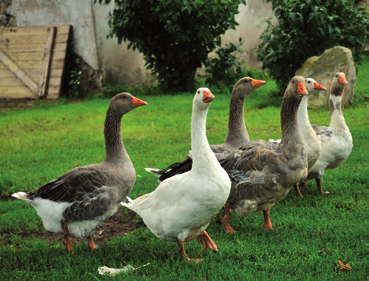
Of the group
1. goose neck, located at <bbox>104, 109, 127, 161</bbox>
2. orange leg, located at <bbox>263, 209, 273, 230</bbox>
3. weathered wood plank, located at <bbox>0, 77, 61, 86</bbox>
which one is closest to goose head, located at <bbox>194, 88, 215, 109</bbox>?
goose neck, located at <bbox>104, 109, 127, 161</bbox>

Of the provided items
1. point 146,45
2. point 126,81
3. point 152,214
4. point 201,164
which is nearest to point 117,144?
point 152,214

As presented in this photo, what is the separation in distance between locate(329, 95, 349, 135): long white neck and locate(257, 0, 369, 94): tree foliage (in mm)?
4824

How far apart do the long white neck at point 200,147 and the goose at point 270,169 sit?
114 centimetres

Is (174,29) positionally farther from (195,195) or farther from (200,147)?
(195,195)

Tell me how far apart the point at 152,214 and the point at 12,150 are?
588 centimetres

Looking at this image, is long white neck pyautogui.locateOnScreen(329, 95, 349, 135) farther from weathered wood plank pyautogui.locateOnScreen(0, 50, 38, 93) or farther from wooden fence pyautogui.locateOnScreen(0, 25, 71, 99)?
weathered wood plank pyautogui.locateOnScreen(0, 50, 38, 93)

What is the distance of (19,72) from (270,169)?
36.7 ft

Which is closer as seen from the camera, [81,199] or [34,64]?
[81,199]

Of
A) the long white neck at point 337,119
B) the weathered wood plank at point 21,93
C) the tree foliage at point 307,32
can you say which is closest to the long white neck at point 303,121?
the long white neck at point 337,119

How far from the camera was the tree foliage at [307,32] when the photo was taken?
11.0m

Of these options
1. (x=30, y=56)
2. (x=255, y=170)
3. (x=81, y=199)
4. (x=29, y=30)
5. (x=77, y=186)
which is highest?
(x=29, y=30)

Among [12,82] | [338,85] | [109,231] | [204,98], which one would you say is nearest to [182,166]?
[109,231]

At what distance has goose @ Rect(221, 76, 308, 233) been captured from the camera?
16.4ft

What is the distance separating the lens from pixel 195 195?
398 cm
